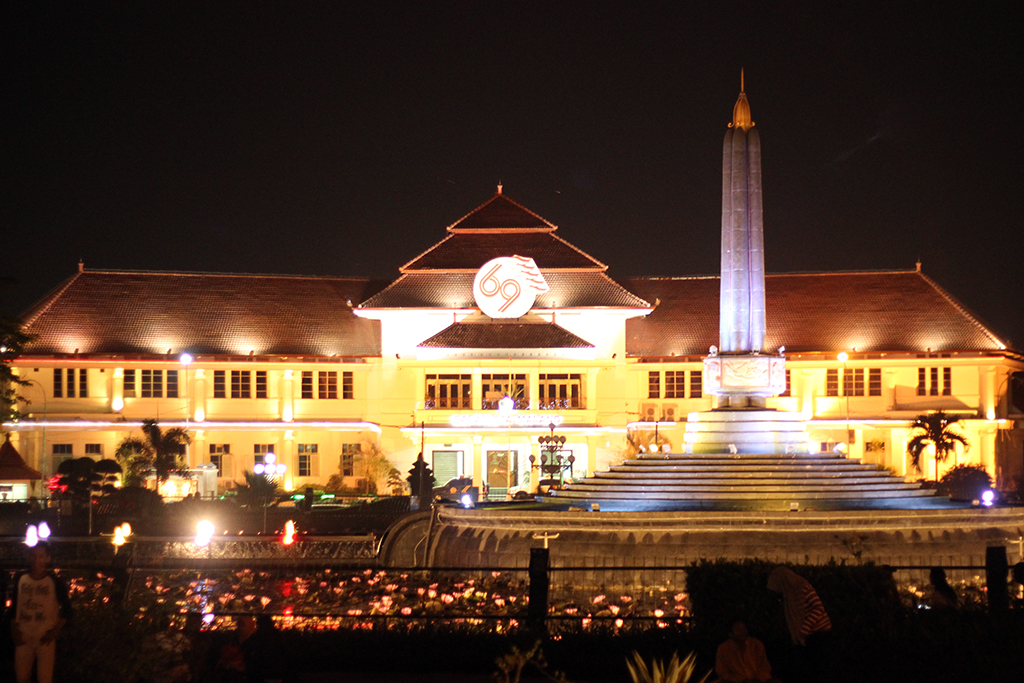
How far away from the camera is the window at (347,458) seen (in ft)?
186

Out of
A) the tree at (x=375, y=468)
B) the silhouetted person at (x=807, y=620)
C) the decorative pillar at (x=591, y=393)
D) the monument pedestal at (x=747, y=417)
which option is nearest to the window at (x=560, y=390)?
the decorative pillar at (x=591, y=393)

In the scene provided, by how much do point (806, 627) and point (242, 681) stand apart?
567 cm

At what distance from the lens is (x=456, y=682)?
16078 millimetres

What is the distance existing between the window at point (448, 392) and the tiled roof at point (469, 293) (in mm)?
2964

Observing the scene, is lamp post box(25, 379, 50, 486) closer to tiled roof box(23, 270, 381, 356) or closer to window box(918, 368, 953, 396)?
tiled roof box(23, 270, 381, 356)

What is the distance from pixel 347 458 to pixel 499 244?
35.2 feet

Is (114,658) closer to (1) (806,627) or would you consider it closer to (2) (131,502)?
(1) (806,627)

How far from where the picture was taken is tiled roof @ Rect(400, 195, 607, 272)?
188 feet

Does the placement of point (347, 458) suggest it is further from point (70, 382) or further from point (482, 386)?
point (70, 382)

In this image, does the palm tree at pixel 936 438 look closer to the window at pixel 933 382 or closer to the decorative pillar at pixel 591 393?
the window at pixel 933 382

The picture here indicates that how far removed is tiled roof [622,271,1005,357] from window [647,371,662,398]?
34.1 inches

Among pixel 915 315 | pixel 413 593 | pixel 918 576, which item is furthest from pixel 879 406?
pixel 413 593

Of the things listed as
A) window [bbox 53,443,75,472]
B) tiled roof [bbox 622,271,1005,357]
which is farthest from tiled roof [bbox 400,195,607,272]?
window [bbox 53,443,75,472]

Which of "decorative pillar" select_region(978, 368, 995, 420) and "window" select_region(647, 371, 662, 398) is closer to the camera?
"decorative pillar" select_region(978, 368, 995, 420)
